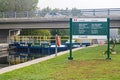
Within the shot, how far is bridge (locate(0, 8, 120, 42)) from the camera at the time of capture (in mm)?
45469

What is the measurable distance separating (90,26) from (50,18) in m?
28.9

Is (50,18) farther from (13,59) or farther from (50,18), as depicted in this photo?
(13,59)

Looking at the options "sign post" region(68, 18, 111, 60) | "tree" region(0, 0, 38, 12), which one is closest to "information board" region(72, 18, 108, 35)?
"sign post" region(68, 18, 111, 60)

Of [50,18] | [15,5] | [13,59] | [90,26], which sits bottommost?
[13,59]

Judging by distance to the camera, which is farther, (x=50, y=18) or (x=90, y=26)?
(x=50, y=18)

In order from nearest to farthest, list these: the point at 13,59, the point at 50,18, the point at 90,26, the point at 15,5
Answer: the point at 90,26 < the point at 13,59 < the point at 50,18 < the point at 15,5

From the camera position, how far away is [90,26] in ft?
66.1

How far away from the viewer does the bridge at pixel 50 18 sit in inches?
1790

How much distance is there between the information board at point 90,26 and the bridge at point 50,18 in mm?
23818

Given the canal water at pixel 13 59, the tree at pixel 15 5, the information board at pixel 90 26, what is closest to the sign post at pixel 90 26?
the information board at pixel 90 26

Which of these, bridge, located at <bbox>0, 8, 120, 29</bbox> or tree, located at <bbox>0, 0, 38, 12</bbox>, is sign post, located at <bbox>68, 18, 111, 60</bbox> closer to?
bridge, located at <bbox>0, 8, 120, 29</bbox>

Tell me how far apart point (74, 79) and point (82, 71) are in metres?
2.19

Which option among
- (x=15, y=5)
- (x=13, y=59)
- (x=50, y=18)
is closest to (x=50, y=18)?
(x=50, y=18)

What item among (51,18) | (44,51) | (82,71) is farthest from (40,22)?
(82,71)
